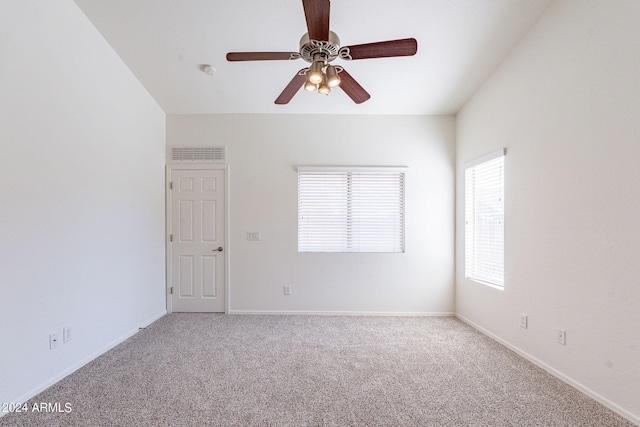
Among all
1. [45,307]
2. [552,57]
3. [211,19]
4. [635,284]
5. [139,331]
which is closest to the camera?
[635,284]

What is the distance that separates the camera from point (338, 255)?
12.5ft

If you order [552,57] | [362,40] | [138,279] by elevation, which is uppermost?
[362,40]

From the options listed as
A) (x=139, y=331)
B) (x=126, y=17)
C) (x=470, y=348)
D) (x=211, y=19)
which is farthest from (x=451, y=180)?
(x=139, y=331)

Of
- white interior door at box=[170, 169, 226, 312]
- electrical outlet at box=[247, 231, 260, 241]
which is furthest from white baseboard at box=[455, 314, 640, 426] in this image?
white interior door at box=[170, 169, 226, 312]

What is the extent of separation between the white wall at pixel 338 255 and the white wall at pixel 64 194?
1.23 meters

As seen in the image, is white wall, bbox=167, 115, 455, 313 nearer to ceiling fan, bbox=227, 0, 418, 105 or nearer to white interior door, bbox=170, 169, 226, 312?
white interior door, bbox=170, 169, 226, 312

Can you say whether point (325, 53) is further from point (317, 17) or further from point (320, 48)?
point (317, 17)

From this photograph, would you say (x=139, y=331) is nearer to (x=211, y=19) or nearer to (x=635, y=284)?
(x=211, y=19)

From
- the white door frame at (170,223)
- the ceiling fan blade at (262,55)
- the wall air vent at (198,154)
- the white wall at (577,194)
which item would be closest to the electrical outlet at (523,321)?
the white wall at (577,194)

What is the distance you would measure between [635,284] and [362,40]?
281cm

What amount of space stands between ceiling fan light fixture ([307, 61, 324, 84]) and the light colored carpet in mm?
2235

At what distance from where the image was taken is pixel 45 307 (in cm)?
212

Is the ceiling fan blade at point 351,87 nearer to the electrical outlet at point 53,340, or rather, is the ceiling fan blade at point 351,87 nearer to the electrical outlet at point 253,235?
the electrical outlet at point 253,235

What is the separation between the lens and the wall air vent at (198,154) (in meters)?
3.82
